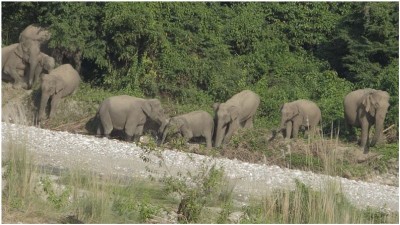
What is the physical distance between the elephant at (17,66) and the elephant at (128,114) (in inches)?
124

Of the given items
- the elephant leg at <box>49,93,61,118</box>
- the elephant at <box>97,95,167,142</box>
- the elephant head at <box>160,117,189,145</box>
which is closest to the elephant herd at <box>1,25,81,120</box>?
the elephant leg at <box>49,93,61,118</box>

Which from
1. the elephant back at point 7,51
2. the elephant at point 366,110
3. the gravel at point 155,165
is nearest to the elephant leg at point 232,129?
the elephant at point 366,110

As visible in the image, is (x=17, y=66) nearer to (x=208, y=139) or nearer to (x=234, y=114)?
(x=208, y=139)

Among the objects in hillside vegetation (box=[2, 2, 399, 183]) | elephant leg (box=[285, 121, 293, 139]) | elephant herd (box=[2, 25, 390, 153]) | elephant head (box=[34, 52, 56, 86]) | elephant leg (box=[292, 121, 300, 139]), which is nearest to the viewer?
elephant herd (box=[2, 25, 390, 153])

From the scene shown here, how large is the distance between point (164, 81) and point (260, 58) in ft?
8.18

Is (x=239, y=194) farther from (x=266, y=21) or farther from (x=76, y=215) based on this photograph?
(x=266, y=21)

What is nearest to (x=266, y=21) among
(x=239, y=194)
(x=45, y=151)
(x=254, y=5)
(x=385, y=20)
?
(x=254, y=5)

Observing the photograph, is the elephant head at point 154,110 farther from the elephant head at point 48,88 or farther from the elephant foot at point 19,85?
the elephant foot at point 19,85

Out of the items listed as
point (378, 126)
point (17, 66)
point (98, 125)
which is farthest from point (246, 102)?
point (17, 66)

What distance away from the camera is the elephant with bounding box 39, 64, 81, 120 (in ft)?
70.8

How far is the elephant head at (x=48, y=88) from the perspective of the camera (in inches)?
848

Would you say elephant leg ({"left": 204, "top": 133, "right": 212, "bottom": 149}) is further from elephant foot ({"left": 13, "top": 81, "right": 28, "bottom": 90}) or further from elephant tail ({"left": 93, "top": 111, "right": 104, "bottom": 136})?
elephant foot ({"left": 13, "top": 81, "right": 28, "bottom": 90})

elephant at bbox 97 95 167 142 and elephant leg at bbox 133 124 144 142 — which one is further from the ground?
elephant at bbox 97 95 167 142

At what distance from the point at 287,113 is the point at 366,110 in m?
1.50
